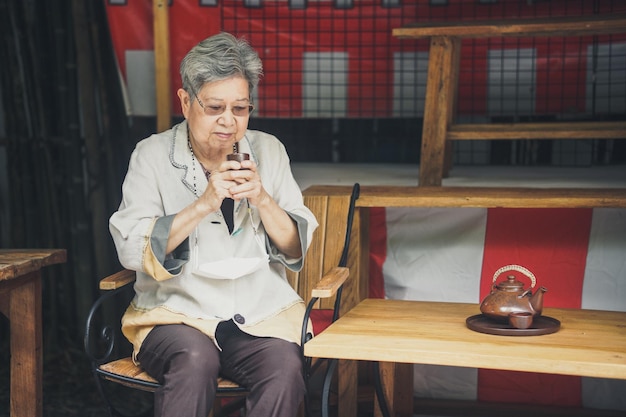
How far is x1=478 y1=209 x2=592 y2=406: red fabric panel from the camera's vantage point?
3775mm

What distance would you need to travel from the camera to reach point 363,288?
3.72 meters

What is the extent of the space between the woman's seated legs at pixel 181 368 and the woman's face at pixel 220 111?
0.60 m

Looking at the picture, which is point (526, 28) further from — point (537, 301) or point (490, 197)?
point (537, 301)

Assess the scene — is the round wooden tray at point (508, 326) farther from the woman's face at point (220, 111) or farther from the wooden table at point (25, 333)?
the wooden table at point (25, 333)

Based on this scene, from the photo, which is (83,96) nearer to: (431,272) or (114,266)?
(114,266)

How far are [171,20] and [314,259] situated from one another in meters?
1.89

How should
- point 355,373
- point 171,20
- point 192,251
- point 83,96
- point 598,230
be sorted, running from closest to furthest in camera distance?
point 192,251 → point 355,373 → point 598,230 → point 83,96 → point 171,20

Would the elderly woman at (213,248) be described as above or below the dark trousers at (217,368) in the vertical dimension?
above

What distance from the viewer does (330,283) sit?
3.04m

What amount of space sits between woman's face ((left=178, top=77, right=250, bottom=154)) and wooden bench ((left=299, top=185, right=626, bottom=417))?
72 cm

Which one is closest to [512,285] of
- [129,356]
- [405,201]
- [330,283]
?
[330,283]

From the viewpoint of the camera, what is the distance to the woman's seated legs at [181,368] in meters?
2.69

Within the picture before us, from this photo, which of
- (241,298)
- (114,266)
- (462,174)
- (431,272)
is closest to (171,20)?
(114,266)

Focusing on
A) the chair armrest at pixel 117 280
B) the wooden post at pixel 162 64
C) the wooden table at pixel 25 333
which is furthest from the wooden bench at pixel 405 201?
the wooden post at pixel 162 64
